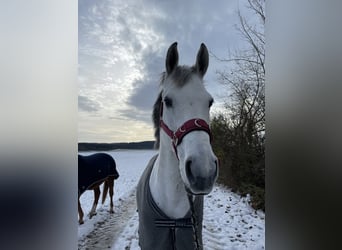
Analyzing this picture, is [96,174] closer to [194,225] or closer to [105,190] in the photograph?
[105,190]

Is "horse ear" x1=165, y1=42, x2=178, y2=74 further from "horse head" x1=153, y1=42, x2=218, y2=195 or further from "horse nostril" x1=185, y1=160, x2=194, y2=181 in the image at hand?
"horse nostril" x1=185, y1=160, x2=194, y2=181

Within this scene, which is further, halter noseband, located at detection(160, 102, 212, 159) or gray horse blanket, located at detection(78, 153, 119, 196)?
gray horse blanket, located at detection(78, 153, 119, 196)

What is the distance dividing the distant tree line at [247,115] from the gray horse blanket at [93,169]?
39 cm

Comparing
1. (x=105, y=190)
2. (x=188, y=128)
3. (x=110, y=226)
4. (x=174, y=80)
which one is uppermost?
(x=174, y=80)

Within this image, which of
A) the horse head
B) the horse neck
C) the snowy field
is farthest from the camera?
the snowy field

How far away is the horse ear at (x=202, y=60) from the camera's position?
2.91ft

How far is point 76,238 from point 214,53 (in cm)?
77

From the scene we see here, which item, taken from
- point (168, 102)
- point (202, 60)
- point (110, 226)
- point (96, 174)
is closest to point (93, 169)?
point (96, 174)

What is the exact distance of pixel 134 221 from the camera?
1.02 m

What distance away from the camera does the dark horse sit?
0.97 metres

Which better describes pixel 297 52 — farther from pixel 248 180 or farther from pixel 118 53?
pixel 118 53

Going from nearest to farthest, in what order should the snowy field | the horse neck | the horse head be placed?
the horse head < the horse neck < the snowy field

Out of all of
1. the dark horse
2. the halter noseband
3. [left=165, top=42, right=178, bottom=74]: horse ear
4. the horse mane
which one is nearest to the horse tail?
the dark horse

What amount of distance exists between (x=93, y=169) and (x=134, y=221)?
0.24 meters
